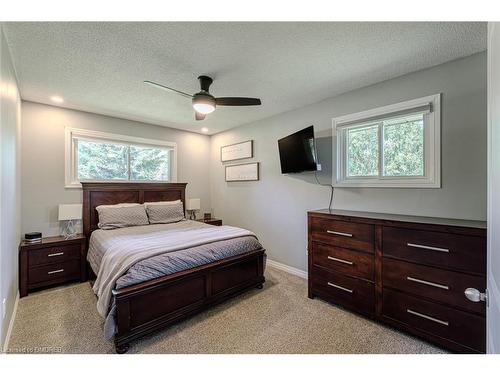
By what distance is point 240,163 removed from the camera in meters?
4.35

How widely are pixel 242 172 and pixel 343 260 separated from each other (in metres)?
2.45

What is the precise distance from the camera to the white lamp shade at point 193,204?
14.7 ft

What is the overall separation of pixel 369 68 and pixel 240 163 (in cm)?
261

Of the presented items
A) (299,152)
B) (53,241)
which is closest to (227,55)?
(299,152)

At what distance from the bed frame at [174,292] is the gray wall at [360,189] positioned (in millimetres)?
964

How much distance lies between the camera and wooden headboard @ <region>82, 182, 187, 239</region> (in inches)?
137

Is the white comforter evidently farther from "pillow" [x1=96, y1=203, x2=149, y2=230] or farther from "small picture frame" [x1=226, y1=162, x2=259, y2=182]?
"small picture frame" [x1=226, y1=162, x2=259, y2=182]

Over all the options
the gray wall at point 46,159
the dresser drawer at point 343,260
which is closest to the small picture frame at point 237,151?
the gray wall at point 46,159

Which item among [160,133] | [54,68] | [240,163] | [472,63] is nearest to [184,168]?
[160,133]

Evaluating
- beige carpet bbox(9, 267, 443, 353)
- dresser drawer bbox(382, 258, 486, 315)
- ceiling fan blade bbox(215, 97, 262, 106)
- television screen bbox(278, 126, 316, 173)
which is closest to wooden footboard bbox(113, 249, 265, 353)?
beige carpet bbox(9, 267, 443, 353)

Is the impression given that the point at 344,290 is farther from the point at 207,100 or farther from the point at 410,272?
the point at 207,100

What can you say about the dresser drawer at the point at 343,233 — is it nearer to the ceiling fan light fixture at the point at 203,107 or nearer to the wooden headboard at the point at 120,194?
the ceiling fan light fixture at the point at 203,107

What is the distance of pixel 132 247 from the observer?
2.28 m

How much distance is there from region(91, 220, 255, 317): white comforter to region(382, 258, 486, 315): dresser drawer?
5.42 feet
